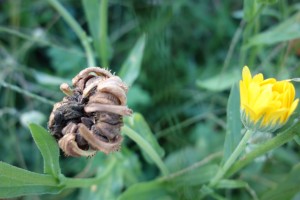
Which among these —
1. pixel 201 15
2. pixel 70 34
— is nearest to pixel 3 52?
pixel 70 34

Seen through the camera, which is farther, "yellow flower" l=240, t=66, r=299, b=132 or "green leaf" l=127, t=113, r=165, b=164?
"green leaf" l=127, t=113, r=165, b=164

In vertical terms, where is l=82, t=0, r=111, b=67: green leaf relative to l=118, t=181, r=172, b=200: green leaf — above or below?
above

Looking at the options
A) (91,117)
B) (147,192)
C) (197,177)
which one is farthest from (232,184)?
(91,117)

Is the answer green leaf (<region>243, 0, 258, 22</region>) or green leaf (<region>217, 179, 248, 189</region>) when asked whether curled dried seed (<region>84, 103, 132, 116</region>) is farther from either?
green leaf (<region>243, 0, 258, 22</region>)

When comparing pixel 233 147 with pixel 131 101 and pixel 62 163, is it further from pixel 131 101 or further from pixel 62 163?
pixel 62 163

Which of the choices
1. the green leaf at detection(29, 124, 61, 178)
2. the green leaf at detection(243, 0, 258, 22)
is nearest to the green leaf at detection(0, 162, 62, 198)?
the green leaf at detection(29, 124, 61, 178)

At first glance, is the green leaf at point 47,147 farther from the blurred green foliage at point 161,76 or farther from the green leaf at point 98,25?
the green leaf at point 98,25
